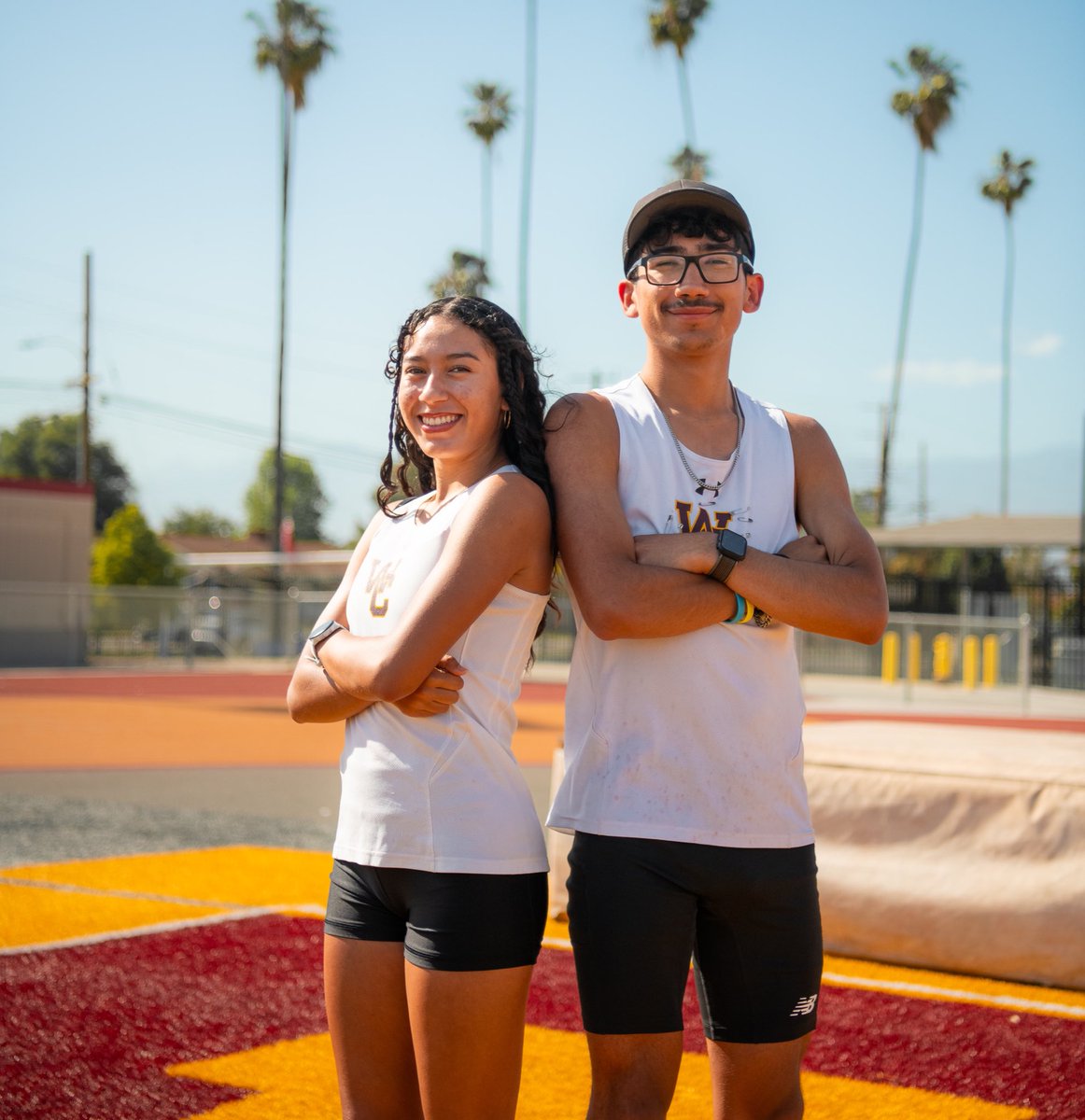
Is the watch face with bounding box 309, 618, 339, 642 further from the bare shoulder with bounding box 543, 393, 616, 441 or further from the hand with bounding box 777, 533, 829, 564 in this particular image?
the hand with bounding box 777, 533, 829, 564

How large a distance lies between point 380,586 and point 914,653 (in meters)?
23.7

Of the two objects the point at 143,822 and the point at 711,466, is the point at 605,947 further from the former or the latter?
the point at 143,822

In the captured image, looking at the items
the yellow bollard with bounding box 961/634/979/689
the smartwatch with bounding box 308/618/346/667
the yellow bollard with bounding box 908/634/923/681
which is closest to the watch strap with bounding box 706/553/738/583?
the smartwatch with bounding box 308/618/346/667

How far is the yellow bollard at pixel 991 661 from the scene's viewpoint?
24.5 metres

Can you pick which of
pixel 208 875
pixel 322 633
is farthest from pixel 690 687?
pixel 208 875

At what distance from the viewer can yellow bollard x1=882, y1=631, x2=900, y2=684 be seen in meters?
26.2

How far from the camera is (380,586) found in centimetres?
264

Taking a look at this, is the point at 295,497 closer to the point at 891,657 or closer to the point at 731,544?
the point at 891,657

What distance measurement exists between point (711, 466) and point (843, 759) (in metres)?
3.03

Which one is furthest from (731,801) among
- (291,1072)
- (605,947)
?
(291,1072)

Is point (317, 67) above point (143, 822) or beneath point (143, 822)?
above

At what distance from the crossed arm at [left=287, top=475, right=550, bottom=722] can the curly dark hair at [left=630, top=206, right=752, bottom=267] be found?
62 centimetres

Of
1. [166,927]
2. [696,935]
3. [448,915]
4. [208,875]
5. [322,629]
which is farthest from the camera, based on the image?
[208,875]

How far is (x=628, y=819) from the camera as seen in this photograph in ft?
8.15
